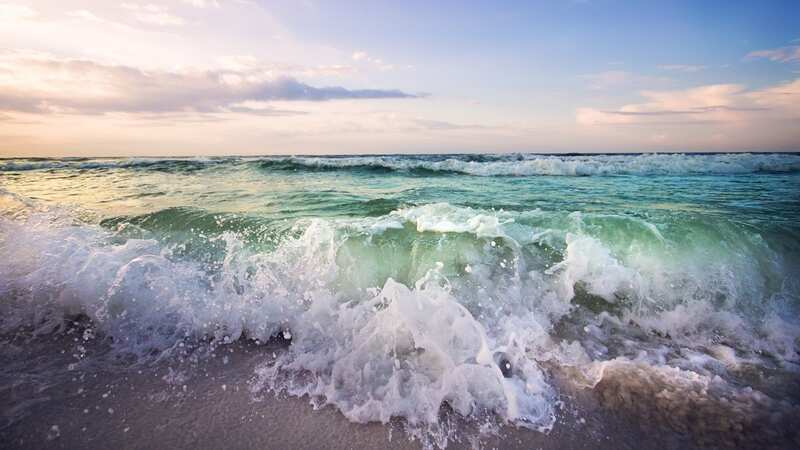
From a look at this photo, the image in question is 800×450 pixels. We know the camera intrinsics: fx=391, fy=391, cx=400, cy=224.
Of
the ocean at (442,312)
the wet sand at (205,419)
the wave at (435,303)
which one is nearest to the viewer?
the wet sand at (205,419)

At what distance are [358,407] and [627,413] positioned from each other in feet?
4.91

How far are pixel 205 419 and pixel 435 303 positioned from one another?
1.55 metres

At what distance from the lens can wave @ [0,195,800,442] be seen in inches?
96.3

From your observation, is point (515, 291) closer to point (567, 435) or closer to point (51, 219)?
point (567, 435)

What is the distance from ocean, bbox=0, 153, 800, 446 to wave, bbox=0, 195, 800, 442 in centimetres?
2

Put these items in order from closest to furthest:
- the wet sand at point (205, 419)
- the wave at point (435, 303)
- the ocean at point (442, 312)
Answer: the wet sand at point (205, 419) → the ocean at point (442, 312) → the wave at point (435, 303)

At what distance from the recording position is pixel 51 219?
571 centimetres

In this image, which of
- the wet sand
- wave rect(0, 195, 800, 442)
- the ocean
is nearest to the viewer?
the wet sand

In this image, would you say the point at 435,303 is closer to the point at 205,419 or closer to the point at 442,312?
the point at 442,312

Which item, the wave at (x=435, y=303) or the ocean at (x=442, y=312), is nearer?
the ocean at (x=442, y=312)

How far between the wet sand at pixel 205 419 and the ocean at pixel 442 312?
0.12 feet

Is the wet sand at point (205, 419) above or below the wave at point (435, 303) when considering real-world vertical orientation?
below

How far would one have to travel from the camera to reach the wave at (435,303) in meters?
2.45

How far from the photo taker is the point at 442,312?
2734mm
